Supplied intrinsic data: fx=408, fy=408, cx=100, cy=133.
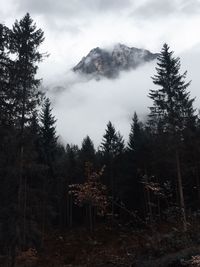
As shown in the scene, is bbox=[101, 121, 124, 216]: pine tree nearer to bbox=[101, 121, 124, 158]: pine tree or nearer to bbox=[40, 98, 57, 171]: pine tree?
bbox=[101, 121, 124, 158]: pine tree

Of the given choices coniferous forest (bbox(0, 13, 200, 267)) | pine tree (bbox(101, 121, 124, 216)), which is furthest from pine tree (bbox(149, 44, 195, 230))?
pine tree (bbox(101, 121, 124, 216))

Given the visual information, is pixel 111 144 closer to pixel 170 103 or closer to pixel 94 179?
pixel 170 103

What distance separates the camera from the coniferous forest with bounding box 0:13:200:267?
11.9m

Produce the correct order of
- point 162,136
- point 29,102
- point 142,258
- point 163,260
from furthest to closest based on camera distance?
1. point 162,136
2. point 29,102
3. point 142,258
4. point 163,260

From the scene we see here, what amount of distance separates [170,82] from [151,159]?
14873mm

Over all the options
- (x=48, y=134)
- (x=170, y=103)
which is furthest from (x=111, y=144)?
(x=170, y=103)

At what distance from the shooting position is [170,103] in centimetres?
3228

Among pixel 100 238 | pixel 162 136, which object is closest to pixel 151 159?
pixel 100 238

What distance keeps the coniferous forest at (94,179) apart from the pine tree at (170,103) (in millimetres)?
79

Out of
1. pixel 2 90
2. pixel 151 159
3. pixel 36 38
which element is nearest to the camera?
pixel 2 90

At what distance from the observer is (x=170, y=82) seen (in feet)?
108

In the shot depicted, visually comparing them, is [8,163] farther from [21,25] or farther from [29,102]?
[21,25]

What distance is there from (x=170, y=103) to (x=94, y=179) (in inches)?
787

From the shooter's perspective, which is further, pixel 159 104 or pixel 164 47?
pixel 164 47
